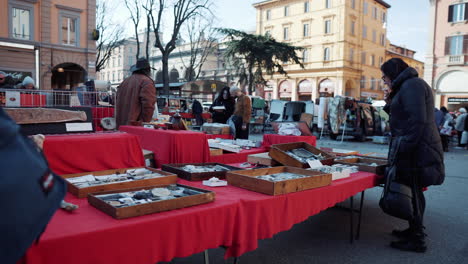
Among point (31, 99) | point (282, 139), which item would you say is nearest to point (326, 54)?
point (282, 139)

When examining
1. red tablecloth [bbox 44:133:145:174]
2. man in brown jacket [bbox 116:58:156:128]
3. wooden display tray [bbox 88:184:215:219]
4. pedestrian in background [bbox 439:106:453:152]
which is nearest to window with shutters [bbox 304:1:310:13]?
pedestrian in background [bbox 439:106:453:152]

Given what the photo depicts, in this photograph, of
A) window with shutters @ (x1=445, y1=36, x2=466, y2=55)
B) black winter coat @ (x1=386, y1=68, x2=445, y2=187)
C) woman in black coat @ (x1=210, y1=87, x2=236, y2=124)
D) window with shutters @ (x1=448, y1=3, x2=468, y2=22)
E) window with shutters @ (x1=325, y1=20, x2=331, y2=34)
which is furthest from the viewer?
window with shutters @ (x1=325, y1=20, x2=331, y2=34)

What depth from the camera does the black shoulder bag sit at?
318 centimetres

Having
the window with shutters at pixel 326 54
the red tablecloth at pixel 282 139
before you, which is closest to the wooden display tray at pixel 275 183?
the red tablecloth at pixel 282 139

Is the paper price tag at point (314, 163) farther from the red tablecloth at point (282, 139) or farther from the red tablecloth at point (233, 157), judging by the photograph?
the red tablecloth at point (282, 139)

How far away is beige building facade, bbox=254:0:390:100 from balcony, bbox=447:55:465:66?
12049mm

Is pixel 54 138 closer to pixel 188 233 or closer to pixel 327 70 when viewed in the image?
pixel 188 233

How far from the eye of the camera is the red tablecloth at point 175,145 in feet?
10.2

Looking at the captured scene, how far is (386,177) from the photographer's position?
337cm

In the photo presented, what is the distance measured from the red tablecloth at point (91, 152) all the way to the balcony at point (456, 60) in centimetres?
3176

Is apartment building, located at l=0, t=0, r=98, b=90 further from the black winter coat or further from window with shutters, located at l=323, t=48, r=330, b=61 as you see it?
window with shutters, located at l=323, t=48, r=330, b=61

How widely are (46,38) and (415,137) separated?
20911 millimetres

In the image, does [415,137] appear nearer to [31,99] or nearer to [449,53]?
[31,99]

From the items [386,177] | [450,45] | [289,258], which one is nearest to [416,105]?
[386,177]
